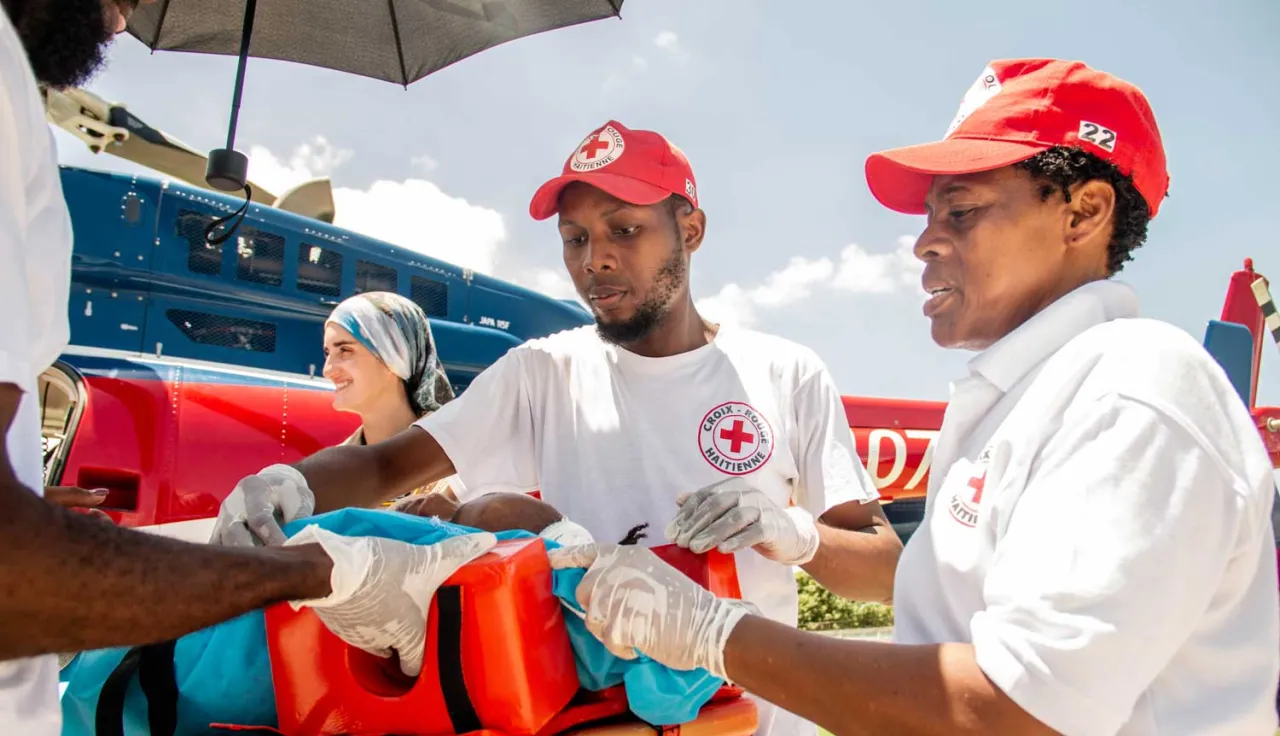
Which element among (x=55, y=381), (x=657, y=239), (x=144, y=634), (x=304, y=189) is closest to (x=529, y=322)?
(x=304, y=189)

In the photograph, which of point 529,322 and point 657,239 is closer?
point 657,239

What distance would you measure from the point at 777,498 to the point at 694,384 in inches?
13.2

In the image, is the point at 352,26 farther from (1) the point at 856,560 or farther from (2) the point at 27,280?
(1) the point at 856,560

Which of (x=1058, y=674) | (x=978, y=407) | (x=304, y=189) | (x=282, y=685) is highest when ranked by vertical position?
(x=304, y=189)

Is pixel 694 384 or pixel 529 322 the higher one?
pixel 529 322

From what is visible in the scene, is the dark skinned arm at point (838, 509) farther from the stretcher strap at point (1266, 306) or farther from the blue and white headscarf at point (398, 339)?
the stretcher strap at point (1266, 306)

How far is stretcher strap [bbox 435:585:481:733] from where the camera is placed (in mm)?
1126

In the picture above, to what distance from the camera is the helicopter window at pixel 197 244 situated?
577 centimetres

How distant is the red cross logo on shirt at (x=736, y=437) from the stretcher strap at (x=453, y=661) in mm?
904

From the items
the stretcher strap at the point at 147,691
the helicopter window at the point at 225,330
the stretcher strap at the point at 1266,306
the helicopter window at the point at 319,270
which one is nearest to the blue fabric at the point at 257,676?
the stretcher strap at the point at 147,691

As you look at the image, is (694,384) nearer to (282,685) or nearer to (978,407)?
(978,407)

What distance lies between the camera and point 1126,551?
86 centimetres

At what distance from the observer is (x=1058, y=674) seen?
0.88 meters

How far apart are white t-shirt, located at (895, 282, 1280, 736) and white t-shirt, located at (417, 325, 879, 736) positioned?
80 cm
